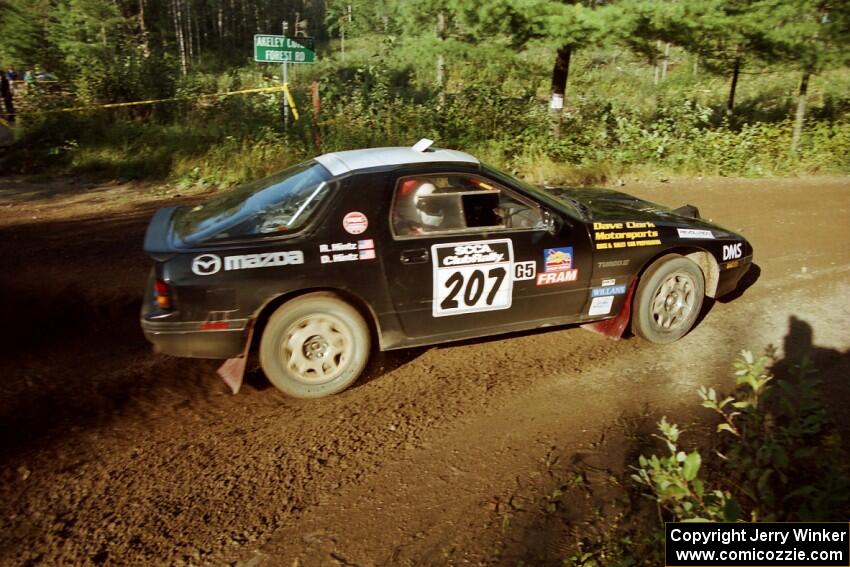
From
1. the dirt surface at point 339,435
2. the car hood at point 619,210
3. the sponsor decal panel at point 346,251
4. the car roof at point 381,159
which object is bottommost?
the dirt surface at point 339,435

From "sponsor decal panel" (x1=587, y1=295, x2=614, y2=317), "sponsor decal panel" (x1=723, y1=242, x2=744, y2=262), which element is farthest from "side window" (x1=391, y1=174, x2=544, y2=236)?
"sponsor decal panel" (x1=723, y1=242, x2=744, y2=262)

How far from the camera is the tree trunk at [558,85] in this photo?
37.8 feet

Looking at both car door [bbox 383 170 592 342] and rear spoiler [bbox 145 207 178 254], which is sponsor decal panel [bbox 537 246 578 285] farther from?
rear spoiler [bbox 145 207 178 254]

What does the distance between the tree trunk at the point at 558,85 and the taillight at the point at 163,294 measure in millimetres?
9392

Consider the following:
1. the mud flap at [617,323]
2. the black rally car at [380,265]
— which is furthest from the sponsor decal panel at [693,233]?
the mud flap at [617,323]

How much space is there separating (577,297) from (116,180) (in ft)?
28.6

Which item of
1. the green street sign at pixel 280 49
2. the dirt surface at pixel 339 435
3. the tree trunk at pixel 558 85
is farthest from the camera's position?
the tree trunk at pixel 558 85

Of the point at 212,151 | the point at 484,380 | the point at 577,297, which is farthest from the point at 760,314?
the point at 212,151

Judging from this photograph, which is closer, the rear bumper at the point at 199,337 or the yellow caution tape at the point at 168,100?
the rear bumper at the point at 199,337

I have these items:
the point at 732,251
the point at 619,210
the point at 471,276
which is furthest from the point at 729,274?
the point at 471,276

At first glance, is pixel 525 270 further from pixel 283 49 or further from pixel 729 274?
pixel 283 49

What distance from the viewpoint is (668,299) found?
5039 millimetres

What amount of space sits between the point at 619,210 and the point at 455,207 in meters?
1.69

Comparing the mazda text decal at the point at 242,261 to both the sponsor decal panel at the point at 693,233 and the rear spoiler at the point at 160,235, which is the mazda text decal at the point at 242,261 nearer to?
the rear spoiler at the point at 160,235
